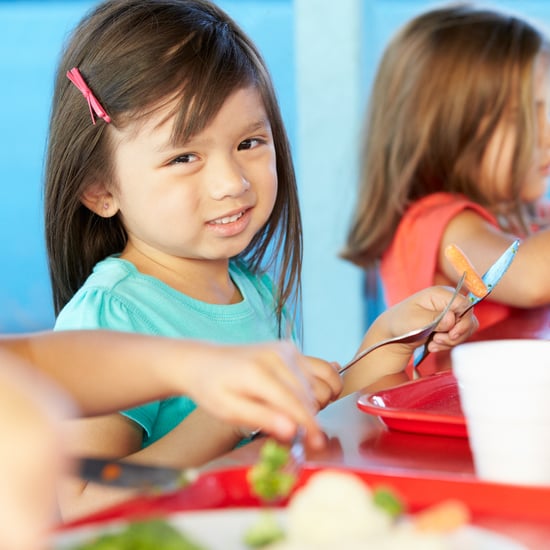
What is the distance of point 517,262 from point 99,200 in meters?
0.68

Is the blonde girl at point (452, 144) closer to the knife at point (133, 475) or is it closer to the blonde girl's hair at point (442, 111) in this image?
the blonde girl's hair at point (442, 111)

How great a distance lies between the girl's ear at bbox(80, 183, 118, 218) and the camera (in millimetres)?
1267

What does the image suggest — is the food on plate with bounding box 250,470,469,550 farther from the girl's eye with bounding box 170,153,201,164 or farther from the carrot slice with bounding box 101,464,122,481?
the girl's eye with bounding box 170,153,201,164

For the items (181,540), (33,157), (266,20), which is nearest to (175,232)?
(181,540)

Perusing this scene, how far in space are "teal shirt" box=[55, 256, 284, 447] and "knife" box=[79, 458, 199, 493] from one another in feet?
1.87

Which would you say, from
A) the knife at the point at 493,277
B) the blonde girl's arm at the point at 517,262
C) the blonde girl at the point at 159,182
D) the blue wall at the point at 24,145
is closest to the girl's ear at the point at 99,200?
the blonde girl at the point at 159,182

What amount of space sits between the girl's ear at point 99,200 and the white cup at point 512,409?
28.8 inches

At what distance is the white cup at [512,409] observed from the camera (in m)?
0.60

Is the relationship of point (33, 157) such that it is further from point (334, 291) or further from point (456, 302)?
point (456, 302)

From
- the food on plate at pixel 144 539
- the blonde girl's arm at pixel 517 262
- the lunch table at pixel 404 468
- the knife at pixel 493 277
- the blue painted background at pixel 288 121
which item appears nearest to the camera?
the food on plate at pixel 144 539

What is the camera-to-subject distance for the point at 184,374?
25.1 inches

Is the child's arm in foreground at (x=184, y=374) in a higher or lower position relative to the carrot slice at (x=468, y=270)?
higher

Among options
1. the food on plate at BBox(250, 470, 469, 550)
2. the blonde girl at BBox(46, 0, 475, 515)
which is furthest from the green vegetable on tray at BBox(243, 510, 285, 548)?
the blonde girl at BBox(46, 0, 475, 515)

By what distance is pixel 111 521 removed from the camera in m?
0.50
